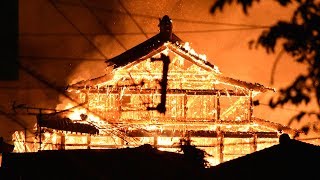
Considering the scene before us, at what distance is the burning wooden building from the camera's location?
70.7ft

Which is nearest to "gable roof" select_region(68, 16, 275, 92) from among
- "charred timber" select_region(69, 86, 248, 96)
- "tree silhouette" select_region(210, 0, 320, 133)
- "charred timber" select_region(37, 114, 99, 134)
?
"charred timber" select_region(69, 86, 248, 96)

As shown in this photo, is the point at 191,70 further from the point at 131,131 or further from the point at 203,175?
the point at 203,175

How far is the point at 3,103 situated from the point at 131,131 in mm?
11130

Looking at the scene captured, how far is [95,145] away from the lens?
2125 cm

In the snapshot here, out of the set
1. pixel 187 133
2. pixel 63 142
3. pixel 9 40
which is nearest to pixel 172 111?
pixel 187 133

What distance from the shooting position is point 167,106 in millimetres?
21875

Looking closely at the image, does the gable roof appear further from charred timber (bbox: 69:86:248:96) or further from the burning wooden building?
charred timber (bbox: 69:86:248:96)

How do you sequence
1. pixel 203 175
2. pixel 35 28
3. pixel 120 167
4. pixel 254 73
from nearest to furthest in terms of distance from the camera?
pixel 203 175 → pixel 120 167 → pixel 254 73 → pixel 35 28

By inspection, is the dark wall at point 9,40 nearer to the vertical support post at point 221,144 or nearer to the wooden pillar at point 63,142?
the wooden pillar at point 63,142

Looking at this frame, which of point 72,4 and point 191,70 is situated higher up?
point 72,4

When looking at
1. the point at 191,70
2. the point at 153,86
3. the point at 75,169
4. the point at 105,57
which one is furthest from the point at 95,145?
the point at 105,57

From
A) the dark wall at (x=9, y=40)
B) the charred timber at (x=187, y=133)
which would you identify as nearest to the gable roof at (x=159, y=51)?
the charred timber at (x=187, y=133)

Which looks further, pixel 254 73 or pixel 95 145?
pixel 254 73

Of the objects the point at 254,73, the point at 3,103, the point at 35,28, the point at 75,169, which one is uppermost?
the point at 35,28
